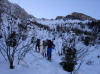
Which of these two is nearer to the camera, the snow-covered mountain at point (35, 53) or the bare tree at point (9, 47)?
the bare tree at point (9, 47)

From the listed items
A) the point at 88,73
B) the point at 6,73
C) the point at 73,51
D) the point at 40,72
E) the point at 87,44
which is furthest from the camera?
the point at 87,44

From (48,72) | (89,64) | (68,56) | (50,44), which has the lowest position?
(89,64)

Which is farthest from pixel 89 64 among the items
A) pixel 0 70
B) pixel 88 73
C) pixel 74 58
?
pixel 0 70

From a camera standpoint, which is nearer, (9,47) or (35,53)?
(9,47)

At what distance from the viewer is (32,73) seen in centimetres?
338

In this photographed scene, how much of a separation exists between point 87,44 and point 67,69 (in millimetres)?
6495

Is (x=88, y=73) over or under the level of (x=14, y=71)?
under

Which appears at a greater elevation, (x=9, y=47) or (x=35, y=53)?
(x=9, y=47)

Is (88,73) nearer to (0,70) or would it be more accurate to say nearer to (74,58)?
(74,58)

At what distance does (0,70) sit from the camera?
3092 mm

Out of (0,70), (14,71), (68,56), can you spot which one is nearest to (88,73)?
(68,56)

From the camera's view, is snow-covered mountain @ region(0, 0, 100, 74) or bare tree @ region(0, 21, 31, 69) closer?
bare tree @ region(0, 21, 31, 69)

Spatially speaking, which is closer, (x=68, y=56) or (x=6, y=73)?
(x=6, y=73)

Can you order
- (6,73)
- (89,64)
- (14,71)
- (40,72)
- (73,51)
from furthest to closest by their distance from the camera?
(89,64)
(73,51)
(40,72)
(14,71)
(6,73)
